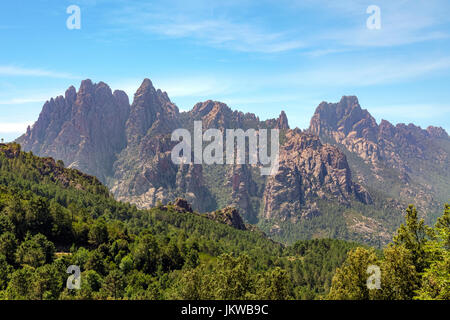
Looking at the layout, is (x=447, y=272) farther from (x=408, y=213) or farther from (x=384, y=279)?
(x=408, y=213)

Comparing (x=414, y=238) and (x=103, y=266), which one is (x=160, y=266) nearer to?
(x=103, y=266)

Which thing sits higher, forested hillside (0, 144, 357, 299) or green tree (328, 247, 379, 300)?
green tree (328, 247, 379, 300)

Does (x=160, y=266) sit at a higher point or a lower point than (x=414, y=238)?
lower

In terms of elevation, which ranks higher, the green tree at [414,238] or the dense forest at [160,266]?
the green tree at [414,238]

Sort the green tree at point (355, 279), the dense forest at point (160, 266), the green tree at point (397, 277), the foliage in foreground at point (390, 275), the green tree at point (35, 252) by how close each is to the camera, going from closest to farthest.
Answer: the foliage in foreground at point (390, 275), the green tree at point (355, 279), the green tree at point (397, 277), the dense forest at point (160, 266), the green tree at point (35, 252)

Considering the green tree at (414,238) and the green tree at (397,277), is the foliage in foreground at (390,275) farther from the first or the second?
the green tree at (414,238)

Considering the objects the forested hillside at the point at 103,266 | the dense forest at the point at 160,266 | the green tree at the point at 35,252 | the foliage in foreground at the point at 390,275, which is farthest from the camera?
the green tree at the point at 35,252

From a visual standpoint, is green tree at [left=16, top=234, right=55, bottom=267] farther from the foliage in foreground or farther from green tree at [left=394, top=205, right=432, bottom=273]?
green tree at [left=394, top=205, right=432, bottom=273]

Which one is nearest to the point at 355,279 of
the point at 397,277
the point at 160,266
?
the point at 397,277

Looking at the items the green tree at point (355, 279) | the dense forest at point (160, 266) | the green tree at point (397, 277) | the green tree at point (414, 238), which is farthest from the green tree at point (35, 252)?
the green tree at point (414, 238)

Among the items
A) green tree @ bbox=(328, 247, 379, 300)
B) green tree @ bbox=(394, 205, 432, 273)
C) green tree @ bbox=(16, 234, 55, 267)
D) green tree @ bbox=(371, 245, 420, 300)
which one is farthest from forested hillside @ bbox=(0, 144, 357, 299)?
green tree @ bbox=(394, 205, 432, 273)

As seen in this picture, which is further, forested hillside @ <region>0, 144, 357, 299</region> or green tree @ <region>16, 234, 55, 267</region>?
green tree @ <region>16, 234, 55, 267</region>
